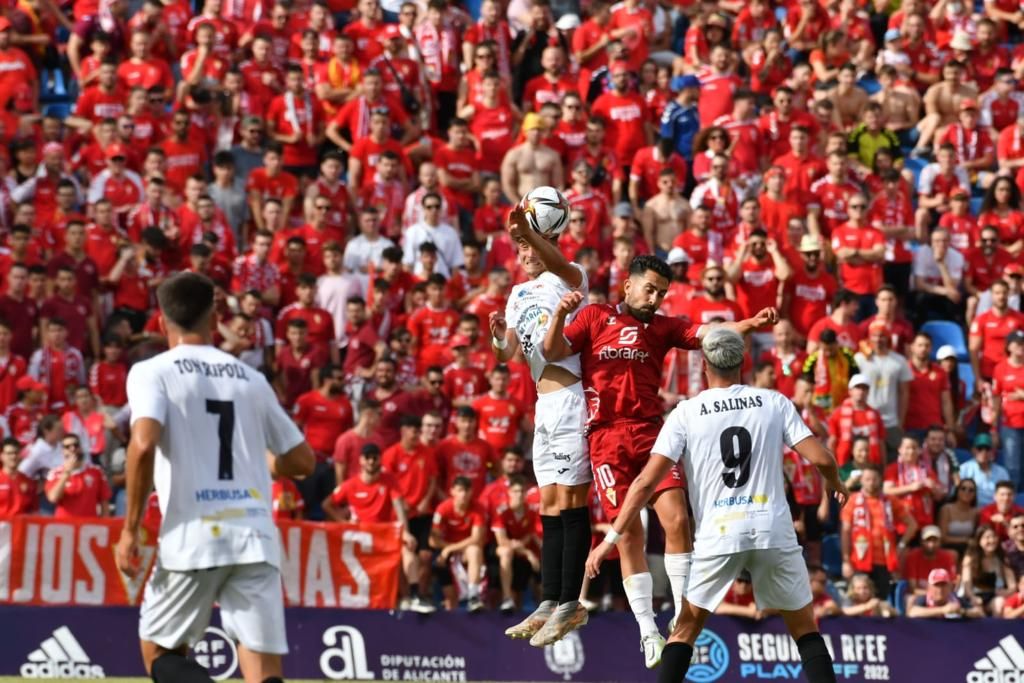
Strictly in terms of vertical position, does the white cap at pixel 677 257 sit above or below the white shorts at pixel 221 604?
above

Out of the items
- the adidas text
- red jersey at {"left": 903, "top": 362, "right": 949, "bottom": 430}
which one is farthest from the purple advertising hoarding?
red jersey at {"left": 903, "top": 362, "right": 949, "bottom": 430}

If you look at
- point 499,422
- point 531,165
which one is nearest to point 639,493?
point 499,422

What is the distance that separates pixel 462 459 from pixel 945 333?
21.3ft

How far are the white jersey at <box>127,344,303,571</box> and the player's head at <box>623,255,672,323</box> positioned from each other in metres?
3.89

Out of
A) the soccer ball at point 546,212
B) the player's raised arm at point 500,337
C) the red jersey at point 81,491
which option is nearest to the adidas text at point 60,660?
the red jersey at point 81,491

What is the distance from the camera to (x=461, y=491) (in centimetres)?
1823

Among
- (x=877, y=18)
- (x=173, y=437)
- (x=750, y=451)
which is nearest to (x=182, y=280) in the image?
(x=173, y=437)

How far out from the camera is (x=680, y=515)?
11.5 metres

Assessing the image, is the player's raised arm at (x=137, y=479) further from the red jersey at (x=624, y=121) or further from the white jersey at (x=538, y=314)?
the red jersey at (x=624, y=121)

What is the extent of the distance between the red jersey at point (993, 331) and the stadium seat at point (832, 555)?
338cm

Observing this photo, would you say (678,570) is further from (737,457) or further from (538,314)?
(538,314)

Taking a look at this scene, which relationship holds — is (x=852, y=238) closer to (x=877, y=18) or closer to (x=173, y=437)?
(x=877, y=18)

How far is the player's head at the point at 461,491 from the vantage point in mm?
18219

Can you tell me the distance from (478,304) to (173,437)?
40.4ft
